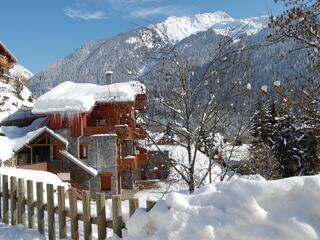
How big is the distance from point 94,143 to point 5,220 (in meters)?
22.5

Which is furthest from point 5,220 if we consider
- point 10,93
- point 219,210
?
point 10,93

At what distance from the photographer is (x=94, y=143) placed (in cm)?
3050

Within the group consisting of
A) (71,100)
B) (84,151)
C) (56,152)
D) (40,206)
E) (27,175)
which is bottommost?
(84,151)

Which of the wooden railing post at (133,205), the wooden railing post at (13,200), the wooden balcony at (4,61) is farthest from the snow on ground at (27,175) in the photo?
the wooden balcony at (4,61)

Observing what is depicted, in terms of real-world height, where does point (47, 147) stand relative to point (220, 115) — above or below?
below

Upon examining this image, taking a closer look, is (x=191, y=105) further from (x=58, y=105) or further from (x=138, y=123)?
(x=58, y=105)

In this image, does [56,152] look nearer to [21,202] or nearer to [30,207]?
[21,202]

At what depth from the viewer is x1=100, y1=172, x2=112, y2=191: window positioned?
100 feet

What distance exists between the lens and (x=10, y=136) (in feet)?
100

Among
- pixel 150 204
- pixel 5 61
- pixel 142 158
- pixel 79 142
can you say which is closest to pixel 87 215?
pixel 150 204

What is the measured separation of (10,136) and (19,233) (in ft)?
81.8

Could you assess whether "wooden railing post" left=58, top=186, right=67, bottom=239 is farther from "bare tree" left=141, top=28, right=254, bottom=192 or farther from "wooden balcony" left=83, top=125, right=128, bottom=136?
"wooden balcony" left=83, top=125, right=128, bottom=136

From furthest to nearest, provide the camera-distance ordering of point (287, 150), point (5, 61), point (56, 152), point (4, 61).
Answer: point (5, 61), point (4, 61), point (287, 150), point (56, 152)

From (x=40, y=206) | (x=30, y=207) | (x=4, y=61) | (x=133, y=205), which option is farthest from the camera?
(x=4, y=61)
